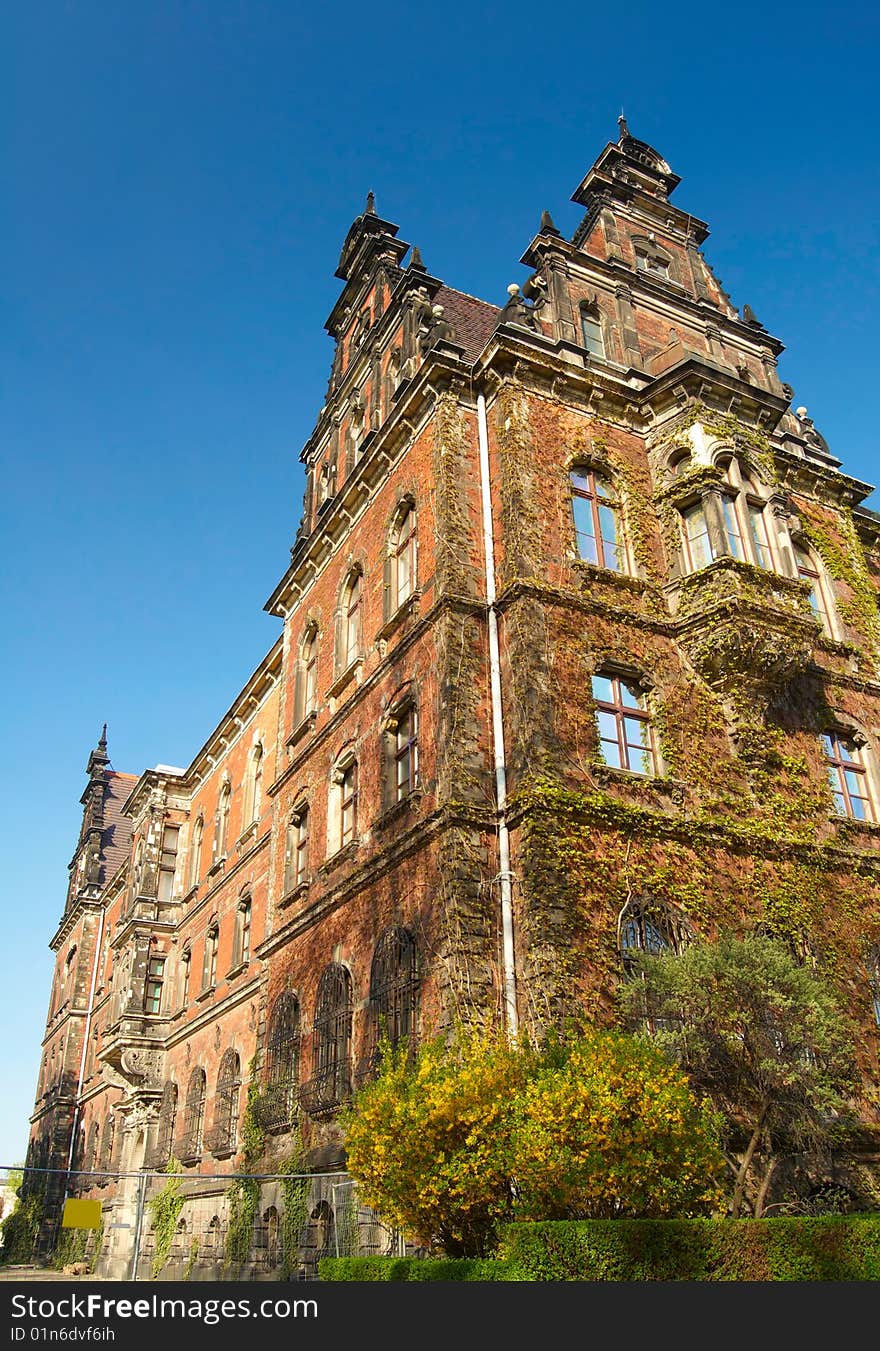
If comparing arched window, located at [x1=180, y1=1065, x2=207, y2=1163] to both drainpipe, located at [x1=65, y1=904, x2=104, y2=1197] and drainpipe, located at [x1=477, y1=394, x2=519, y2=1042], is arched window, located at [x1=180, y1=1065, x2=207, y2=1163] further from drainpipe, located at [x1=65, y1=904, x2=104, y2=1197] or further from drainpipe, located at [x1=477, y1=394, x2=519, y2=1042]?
drainpipe, located at [x1=65, y1=904, x2=104, y2=1197]

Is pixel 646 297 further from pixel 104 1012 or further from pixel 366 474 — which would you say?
pixel 104 1012

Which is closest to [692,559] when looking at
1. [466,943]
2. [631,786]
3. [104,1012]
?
[631,786]

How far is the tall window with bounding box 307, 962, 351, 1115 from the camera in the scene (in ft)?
60.0

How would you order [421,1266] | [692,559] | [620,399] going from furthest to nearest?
1. [620,399]
2. [692,559]
3. [421,1266]

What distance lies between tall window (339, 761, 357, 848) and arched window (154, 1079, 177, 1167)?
15.0 m

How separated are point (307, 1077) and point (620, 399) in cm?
1458

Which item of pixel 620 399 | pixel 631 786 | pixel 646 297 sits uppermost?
pixel 646 297

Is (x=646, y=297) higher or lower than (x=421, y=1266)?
higher

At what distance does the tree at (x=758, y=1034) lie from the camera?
42.2 feet

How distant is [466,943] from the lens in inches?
589

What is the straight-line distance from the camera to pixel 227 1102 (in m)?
26.5

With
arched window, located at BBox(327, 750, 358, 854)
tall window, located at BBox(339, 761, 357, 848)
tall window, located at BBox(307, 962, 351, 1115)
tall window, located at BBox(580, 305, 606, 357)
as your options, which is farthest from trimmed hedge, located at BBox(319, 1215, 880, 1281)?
tall window, located at BBox(580, 305, 606, 357)

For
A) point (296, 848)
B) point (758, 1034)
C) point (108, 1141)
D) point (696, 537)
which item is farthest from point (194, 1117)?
point (696, 537)

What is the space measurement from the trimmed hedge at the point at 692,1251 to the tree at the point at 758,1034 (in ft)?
12.0
